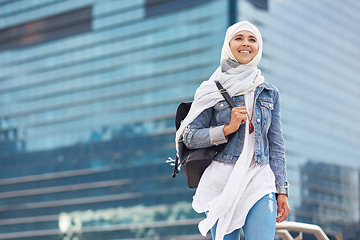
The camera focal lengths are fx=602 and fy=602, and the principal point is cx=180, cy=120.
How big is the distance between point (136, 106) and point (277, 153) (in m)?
73.6

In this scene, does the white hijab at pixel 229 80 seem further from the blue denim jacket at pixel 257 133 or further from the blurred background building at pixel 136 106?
the blurred background building at pixel 136 106

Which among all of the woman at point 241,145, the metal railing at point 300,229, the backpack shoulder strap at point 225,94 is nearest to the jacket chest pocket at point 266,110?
the woman at point 241,145

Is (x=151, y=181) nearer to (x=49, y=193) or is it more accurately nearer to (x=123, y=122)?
(x=123, y=122)

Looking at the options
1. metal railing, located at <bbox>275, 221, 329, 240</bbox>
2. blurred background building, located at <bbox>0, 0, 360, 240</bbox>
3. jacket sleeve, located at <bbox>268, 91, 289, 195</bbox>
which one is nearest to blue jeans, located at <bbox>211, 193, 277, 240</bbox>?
jacket sleeve, located at <bbox>268, 91, 289, 195</bbox>

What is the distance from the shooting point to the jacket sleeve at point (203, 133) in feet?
9.69

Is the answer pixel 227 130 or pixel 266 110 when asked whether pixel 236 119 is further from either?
pixel 266 110

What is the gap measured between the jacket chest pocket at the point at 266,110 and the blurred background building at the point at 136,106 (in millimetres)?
65259

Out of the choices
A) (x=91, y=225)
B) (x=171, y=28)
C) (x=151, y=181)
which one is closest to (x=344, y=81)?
(x=171, y=28)

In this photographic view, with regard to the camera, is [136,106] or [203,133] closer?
[203,133]

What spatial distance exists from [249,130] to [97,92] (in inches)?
3117

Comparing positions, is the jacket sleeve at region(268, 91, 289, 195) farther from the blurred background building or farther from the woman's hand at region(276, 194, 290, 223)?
the blurred background building

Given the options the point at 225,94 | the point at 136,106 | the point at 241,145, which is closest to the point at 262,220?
the point at 241,145

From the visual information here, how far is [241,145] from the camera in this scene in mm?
2992

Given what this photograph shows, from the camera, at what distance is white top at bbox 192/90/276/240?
9.33 ft
